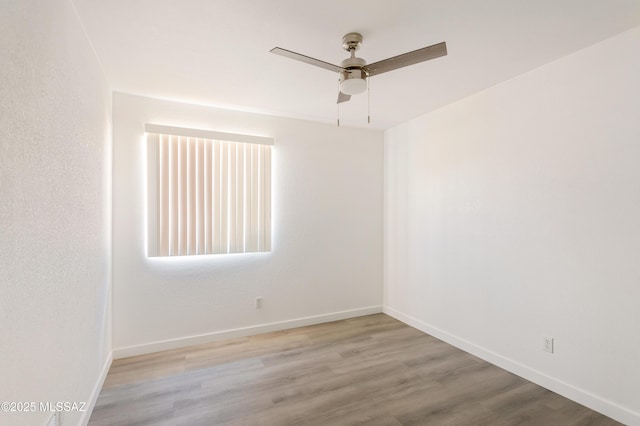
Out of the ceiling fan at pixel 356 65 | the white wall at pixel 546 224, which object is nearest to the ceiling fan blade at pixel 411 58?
the ceiling fan at pixel 356 65

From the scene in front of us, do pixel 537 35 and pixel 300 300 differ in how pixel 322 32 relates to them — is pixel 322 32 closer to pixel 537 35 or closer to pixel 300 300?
pixel 537 35

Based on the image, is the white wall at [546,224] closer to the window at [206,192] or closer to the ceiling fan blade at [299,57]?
the ceiling fan blade at [299,57]

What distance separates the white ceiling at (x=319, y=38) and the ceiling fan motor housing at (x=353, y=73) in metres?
0.19

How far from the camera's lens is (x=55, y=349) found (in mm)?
1466

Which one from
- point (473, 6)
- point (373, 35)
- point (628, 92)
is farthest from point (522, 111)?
point (373, 35)

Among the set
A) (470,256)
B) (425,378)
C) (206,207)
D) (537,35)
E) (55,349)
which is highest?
(537,35)

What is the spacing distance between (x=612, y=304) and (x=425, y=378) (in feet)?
4.76

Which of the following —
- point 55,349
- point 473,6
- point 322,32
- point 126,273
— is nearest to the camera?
point 55,349

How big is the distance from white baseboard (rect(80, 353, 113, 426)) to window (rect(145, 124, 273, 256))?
104cm

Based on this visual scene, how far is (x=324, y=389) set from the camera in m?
2.37

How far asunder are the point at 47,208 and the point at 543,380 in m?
3.54

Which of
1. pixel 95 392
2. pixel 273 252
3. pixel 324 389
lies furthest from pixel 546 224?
pixel 95 392

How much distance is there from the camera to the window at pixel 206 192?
3.00 m

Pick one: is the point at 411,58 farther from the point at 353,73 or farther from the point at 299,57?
the point at 299,57
